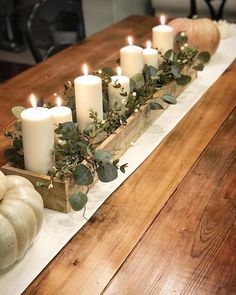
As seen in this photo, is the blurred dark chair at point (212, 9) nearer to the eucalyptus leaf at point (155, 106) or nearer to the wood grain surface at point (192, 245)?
the eucalyptus leaf at point (155, 106)

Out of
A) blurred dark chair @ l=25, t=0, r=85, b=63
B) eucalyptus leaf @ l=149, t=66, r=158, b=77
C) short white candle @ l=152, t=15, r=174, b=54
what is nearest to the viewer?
eucalyptus leaf @ l=149, t=66, r=158, b=77

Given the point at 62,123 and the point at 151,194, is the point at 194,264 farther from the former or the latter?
the point at 62,123

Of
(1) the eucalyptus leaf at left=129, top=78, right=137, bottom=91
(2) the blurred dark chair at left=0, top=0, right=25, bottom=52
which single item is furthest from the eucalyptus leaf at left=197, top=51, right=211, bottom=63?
(2) the blurred dark chair at left=0, top=0, right=25, bottom=52

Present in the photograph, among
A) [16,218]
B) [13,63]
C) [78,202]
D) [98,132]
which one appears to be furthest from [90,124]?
[13,63]

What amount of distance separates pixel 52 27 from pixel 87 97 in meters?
1.21

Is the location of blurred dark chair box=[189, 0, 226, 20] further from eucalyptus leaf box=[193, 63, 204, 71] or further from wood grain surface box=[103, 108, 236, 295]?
wood grain surface box=[103, 108, 236, 295]

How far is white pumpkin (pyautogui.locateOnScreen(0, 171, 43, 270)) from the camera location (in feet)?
2.56

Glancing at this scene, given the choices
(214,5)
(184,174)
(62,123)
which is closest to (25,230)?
(62,123)

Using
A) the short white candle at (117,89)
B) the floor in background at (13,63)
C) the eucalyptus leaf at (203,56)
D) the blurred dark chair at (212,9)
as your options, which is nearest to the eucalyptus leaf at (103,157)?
the short white candle at (117,89)

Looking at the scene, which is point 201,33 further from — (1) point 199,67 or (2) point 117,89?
(2) point 117,89

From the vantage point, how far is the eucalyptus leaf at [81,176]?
94 centimetres

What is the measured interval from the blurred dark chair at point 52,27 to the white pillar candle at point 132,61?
0.80 m

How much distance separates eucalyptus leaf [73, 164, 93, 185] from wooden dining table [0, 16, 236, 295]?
0.27 feet

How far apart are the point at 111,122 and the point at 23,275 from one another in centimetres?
47
